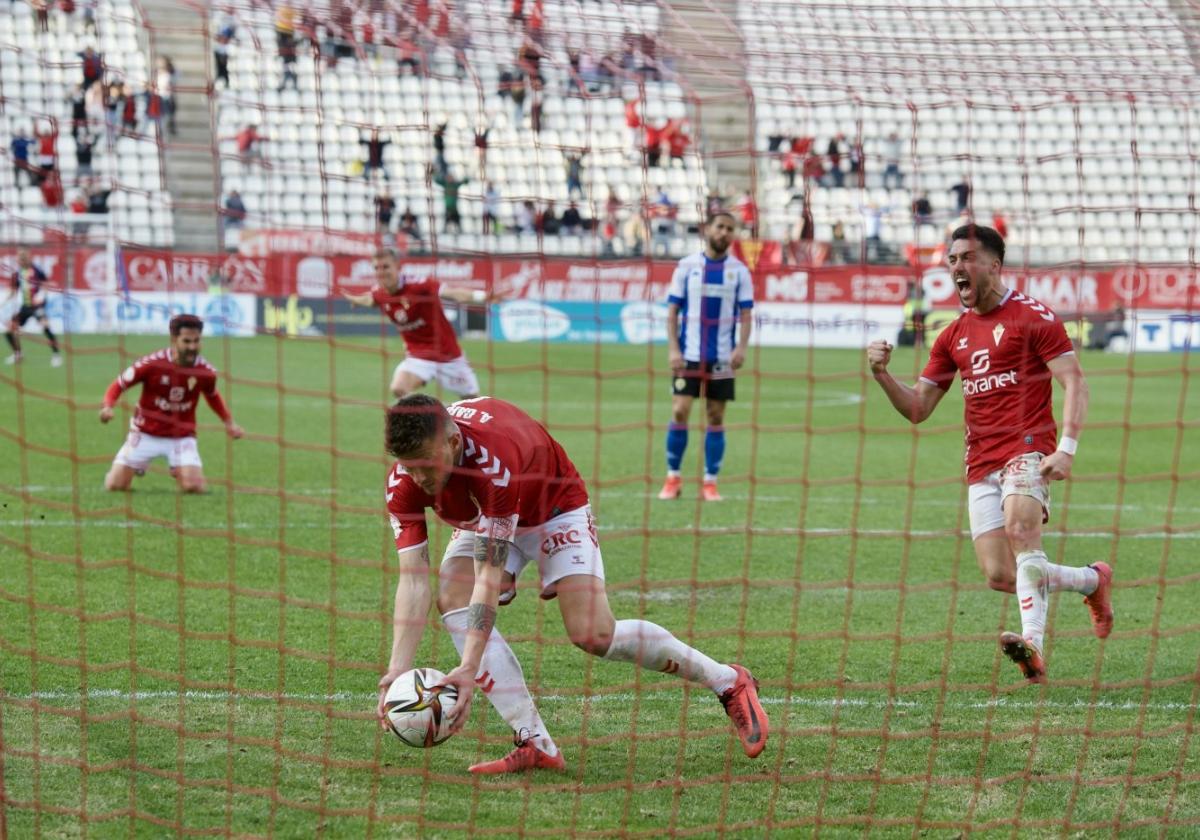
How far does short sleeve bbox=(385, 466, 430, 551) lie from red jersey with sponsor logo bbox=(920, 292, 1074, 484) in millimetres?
2700

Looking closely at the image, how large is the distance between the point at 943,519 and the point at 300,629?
18.8ft

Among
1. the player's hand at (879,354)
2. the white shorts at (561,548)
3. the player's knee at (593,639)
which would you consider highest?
the player's hand at (879,354)

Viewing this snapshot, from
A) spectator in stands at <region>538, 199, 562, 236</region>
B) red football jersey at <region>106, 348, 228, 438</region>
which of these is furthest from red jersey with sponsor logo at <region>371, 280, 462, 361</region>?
red football jersey at <region>106, 348, 228, 438</region>

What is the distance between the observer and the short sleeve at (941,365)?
260 inches

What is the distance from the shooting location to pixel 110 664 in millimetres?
6199

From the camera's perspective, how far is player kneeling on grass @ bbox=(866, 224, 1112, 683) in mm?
6320

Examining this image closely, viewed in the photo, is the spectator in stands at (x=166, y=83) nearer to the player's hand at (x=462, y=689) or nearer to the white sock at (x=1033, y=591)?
the player's hand at (x=462, y=689)

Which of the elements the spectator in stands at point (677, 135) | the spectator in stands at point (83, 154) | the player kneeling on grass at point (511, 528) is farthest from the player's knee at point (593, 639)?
the spectator in stands at point (83, 154)

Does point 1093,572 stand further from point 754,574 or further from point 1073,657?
point 754,574

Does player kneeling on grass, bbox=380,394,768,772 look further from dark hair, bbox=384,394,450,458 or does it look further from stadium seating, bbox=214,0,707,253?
stadium seating, bbox=214,0,707,253

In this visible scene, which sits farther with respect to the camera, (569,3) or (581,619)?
(569,3)

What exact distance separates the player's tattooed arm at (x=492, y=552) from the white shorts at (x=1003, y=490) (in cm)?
273

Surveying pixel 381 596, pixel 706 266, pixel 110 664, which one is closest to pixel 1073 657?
pixel 381 596

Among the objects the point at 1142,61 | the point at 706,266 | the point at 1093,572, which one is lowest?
the point at 1093,572
